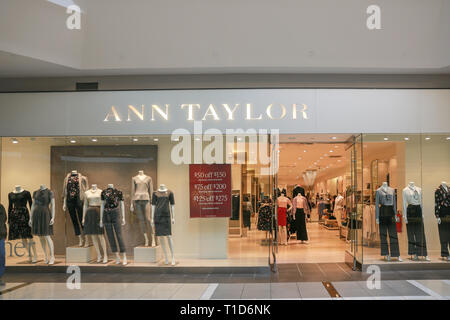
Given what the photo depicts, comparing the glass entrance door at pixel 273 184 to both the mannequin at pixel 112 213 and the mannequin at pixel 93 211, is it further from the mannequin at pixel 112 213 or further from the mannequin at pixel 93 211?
the mannequin at pixel 93 211

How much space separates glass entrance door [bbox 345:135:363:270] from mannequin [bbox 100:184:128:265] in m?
4.04

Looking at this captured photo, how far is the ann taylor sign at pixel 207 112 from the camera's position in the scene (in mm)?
6949

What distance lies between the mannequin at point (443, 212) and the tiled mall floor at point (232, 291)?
0.99 m

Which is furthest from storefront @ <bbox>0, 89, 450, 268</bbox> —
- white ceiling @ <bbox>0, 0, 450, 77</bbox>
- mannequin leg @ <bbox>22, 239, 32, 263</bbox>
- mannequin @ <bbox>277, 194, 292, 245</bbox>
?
mannequin @ <bbox>277, 194, 292, 245</bbox>

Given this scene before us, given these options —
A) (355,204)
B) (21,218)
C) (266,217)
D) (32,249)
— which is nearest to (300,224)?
(355,204)

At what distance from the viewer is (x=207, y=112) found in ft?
23.0

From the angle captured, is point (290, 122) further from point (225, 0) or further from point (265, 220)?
point (225, 0)

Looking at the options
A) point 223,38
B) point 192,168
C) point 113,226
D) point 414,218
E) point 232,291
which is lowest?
point 232,291

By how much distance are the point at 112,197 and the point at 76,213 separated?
74cm

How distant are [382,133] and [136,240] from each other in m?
4.63

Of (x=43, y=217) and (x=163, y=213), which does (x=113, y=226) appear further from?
(x=43, y=217)

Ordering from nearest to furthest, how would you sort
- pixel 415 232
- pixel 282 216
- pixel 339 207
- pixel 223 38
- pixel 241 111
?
pixel 223 38
pixel 415 232
pixel 241 111
pixel 282 216
pixel 339 207

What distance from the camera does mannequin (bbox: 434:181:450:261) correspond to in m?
6.87

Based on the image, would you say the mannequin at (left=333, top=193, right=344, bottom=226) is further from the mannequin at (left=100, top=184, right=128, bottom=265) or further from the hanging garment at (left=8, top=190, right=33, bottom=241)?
the hanging garment at (left=8, top=190, right=33, bottom=241)
